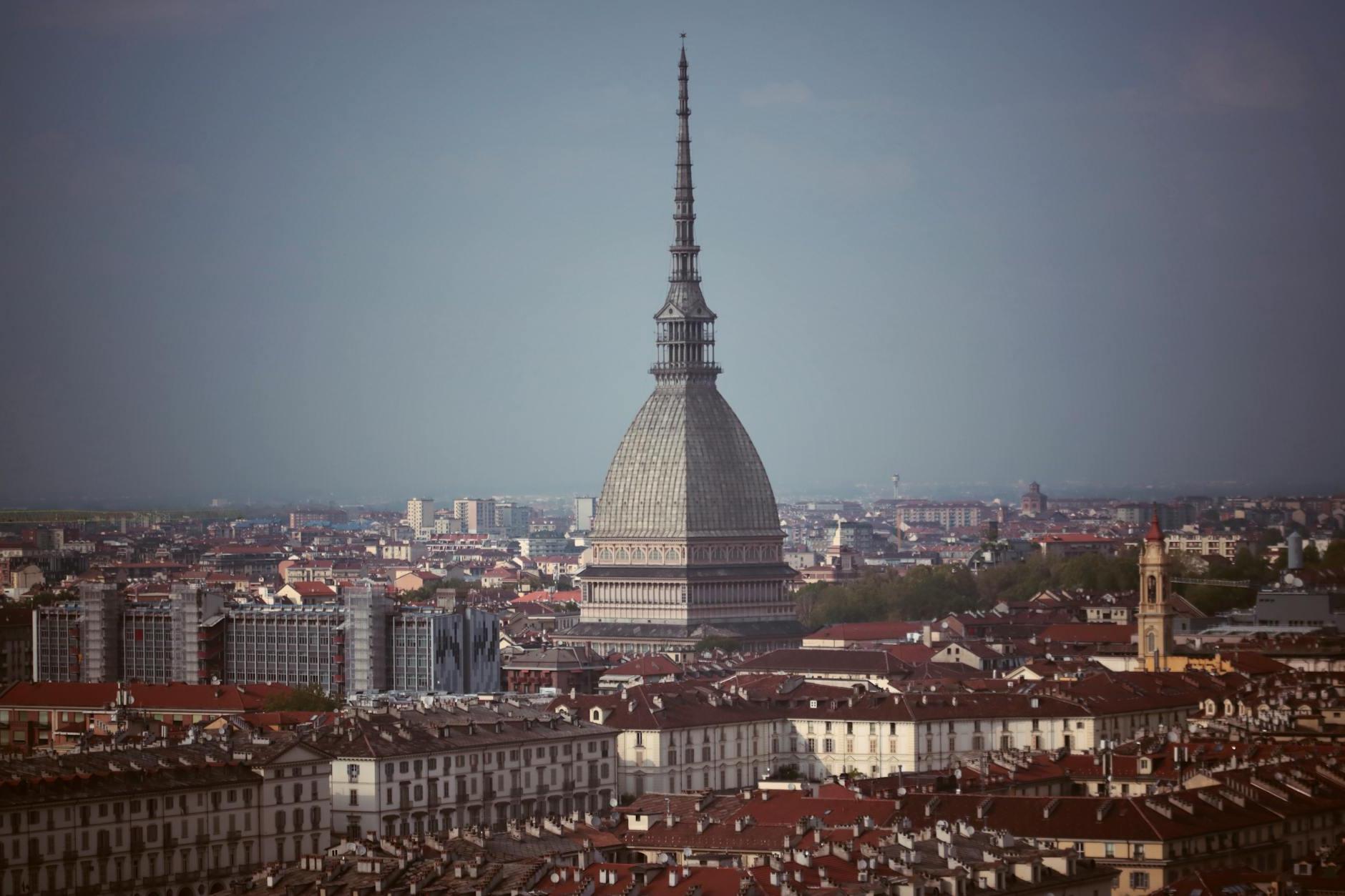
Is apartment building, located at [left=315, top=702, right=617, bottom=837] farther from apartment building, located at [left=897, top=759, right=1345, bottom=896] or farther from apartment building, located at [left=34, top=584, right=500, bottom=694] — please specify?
apartment building, located at [left=34, top=584, right=500, bottom=694]

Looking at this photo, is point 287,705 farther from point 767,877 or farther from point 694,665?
point 767,877

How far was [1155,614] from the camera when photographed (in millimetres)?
103125

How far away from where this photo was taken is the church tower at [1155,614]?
101938 millimetres

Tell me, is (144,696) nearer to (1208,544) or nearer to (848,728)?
(848,728)

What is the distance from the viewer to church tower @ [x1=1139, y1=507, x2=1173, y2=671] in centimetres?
10194

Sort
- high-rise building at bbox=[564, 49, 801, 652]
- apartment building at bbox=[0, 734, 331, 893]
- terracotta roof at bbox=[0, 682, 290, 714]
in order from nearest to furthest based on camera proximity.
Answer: apartment building at bbox=[0, 734, 331, 893] < terracotta roof at bbox=[0, 682, 290, 714] < high-rise building at bbox=[564, 49, 801, 652]

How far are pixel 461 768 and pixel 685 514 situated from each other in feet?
195

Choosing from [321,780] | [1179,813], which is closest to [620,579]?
[321,780]

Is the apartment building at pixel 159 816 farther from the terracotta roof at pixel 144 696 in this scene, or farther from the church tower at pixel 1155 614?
the church tower at pixel 1155 614

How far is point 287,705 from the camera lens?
92.1 meters

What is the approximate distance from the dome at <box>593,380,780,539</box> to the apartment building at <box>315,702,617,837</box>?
170 feet

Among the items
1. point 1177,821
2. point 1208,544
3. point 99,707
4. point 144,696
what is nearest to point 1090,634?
point 144,696

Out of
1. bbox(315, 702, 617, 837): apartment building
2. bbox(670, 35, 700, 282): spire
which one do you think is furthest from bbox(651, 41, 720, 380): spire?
bbox(315, 702, 617, 837): apartment building

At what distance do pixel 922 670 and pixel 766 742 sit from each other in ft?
49.5
